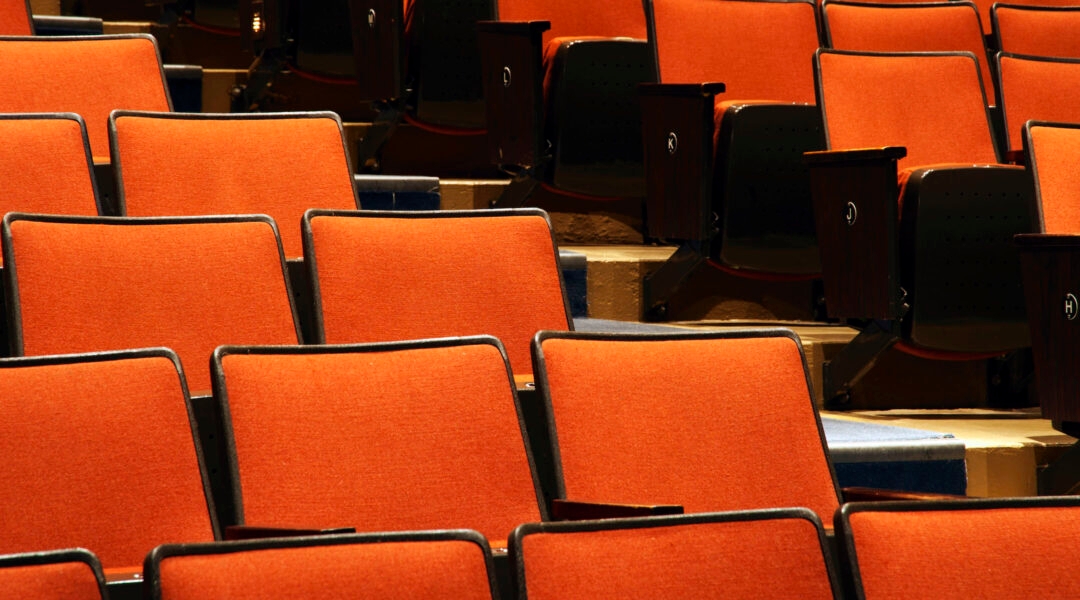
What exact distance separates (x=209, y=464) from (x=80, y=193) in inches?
5.6

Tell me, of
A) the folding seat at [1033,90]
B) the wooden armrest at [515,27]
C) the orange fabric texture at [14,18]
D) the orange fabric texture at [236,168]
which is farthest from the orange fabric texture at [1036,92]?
the orange fabric texture at [14,18]

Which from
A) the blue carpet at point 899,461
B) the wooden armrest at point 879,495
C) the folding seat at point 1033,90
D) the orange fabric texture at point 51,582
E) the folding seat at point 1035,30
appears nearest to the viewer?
the orange fabric texture at point 51,582

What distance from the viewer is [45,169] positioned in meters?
0.50

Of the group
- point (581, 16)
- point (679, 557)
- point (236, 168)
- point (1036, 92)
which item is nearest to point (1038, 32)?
point (1036, 92)

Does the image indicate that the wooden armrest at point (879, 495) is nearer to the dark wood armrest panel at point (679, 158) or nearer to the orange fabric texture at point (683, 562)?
the orange fabric texture at point (683, 562)

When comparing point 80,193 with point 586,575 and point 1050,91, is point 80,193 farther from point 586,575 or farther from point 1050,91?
point 1050,91

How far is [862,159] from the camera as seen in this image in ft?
1.98

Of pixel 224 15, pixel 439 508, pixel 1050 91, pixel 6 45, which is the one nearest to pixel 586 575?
pixel 439 508

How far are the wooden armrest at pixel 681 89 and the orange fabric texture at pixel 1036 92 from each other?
14 centimetres

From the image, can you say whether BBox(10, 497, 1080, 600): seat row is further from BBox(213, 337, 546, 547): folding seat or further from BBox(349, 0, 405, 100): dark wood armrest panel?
BBox(349, 0, 405, 100): dark wood armrest panel

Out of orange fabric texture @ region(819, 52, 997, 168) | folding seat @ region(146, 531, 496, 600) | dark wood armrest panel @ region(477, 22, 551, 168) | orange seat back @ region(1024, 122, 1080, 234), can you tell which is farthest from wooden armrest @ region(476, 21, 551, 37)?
folding seat @ region(146, 531, 496, 600)

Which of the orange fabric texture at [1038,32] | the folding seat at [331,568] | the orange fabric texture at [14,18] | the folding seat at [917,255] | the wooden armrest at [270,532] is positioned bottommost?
the folding seat at [917,255]

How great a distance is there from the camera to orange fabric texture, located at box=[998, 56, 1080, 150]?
699 mm

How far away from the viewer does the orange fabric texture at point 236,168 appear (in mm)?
504
